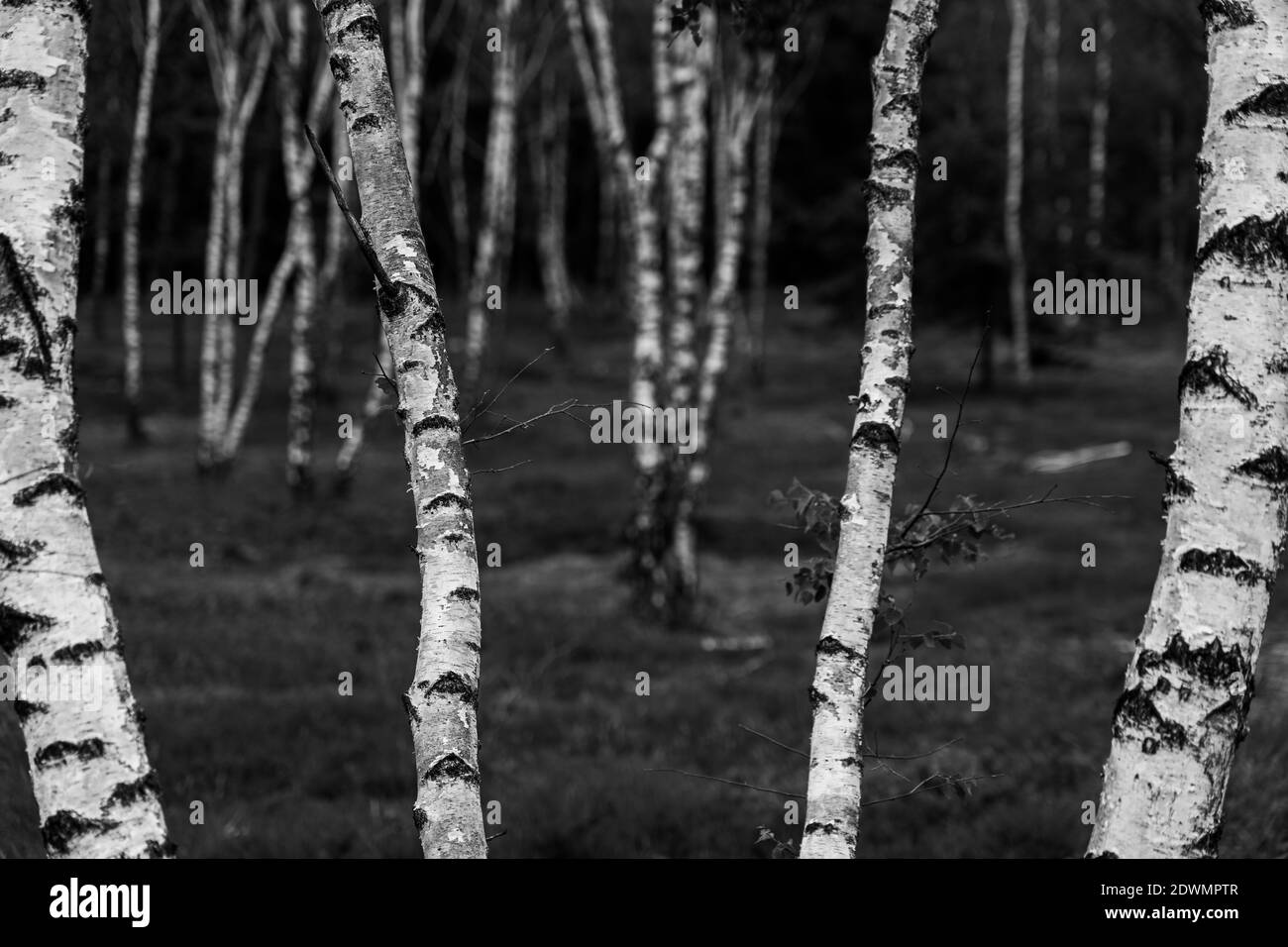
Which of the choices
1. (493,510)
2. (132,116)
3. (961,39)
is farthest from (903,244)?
(961,39)

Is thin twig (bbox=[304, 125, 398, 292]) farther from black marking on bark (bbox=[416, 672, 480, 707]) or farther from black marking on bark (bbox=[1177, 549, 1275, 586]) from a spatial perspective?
black marking on bark (bbox=[1177, 549, 1275, 586])

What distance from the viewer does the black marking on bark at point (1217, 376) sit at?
3.42 metres

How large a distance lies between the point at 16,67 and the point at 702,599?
10256 mm

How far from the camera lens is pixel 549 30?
30391 millimetres

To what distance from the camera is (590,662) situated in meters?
10.5

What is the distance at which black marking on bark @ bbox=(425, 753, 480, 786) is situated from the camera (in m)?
3.50

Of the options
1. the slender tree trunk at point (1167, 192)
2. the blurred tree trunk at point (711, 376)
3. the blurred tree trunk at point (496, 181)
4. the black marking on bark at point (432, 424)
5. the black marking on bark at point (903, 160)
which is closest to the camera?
the black marking on bark at point (432, 424)

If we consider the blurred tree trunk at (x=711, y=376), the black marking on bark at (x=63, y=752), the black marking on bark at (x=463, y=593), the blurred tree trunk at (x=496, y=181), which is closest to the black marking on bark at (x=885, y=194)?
the black marking on bark at (x=463, y=593)

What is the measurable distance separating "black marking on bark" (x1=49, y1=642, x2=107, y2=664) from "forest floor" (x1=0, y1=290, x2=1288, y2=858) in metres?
2.58

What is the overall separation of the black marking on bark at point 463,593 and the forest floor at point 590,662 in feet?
5.79

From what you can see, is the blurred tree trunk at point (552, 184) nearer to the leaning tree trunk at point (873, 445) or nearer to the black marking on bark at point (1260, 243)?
the leaning tree trunk at point (873, 445)

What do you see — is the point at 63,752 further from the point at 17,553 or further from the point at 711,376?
the point at 711,376

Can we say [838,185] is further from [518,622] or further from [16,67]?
[16,67]

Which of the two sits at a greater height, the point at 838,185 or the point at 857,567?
the point at 838,185
